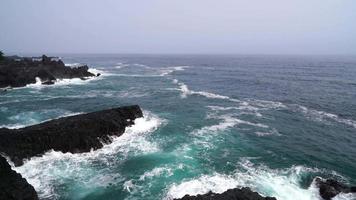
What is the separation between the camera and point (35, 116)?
4716 cm

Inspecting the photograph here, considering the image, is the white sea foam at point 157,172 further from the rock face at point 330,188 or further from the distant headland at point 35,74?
the distant headland at point 35,74

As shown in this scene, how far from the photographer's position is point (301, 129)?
1670 inches

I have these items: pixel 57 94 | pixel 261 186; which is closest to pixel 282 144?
pixel 261 186

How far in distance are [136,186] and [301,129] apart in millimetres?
29175

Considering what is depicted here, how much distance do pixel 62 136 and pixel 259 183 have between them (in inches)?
943

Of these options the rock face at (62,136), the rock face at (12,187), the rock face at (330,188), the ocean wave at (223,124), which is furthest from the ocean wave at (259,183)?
the rock face at (62,136)

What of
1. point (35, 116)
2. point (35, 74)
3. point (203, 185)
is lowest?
point (203, 185)

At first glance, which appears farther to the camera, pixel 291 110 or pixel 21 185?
pixel 291 110

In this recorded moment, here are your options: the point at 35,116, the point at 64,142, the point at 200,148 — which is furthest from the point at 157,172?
the point at 35,116

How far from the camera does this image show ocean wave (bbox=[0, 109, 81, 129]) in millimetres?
42906

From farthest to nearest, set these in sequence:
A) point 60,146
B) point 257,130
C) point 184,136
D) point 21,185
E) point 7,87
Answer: point 7,87
point 257,130
point 184,136
point 60,146
point 21,185

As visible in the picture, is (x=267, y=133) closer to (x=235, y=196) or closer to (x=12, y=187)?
(x=235, y=196)

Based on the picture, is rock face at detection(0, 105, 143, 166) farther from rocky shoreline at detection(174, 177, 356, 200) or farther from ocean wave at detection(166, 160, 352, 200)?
rocky shoreline at detection(174, 177, 356, 200)

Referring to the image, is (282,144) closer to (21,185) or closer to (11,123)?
(21,185)
